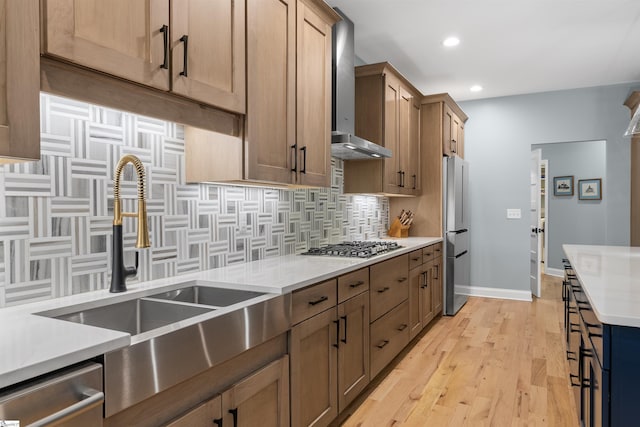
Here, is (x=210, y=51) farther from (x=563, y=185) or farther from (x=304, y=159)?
(x=563, y=185)

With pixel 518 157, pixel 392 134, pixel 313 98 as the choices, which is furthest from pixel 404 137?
pixel 518 157

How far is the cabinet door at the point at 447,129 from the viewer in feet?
15.2

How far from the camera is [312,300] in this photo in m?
1.94

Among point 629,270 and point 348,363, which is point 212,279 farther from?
point 629,270

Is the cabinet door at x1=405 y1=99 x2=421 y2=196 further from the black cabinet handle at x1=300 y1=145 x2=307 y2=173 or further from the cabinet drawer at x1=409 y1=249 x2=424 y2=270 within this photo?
the black cabinet handle at x1=300 y1=145 x2=307 y2=173

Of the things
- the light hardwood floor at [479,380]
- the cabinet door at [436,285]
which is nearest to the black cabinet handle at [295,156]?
the light hardwood floor at [479,380]

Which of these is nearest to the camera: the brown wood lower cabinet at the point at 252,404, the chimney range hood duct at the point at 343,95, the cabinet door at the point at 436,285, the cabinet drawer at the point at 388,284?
the brown wood lower cabinet at the point at 252,404

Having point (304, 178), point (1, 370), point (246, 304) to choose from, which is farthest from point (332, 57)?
point (1, 370)

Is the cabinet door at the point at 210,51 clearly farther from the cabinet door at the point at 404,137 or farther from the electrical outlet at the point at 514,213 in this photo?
the electrical outlet at the point at 514,213

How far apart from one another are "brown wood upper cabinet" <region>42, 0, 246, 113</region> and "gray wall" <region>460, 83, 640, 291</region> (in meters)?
4.52

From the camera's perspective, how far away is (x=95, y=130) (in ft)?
5.35

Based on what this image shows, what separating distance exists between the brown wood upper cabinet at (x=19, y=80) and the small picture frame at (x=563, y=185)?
777cm

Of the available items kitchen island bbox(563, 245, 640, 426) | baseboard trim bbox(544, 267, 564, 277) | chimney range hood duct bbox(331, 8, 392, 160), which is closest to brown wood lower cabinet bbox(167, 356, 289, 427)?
kitchen island bbox(563, 245, 640, 426)

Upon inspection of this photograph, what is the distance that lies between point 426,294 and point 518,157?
8.57ft
